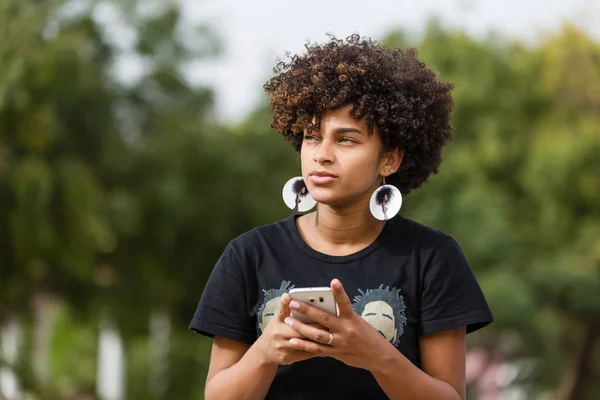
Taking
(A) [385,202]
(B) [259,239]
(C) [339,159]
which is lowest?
(B) [259,239]

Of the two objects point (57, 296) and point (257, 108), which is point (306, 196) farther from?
point (257, 108)

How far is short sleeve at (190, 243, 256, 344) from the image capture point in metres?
3.41

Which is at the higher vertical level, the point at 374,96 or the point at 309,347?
the point at 374,96

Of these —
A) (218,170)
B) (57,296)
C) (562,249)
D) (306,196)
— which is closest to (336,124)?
(306,196)

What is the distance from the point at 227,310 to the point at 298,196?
43cm

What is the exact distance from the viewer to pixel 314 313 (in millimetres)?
2986

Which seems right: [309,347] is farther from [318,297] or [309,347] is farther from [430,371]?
[430,371]

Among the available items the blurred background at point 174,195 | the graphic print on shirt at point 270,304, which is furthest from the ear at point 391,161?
the blurred background at point 174,195

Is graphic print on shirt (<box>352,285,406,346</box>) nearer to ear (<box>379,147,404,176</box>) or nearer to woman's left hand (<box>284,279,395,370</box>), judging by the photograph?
woman's left hand (<box>284,279,395,370</box>)

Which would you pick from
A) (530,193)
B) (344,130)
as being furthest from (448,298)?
(530,193)

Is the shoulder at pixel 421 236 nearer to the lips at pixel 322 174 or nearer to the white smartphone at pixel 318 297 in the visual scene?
the lips at pixel 322 174

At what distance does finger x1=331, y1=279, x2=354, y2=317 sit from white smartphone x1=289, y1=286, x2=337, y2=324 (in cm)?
2

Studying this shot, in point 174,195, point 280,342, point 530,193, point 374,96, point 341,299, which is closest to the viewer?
point 341,299

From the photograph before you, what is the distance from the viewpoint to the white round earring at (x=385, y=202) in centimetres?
345
